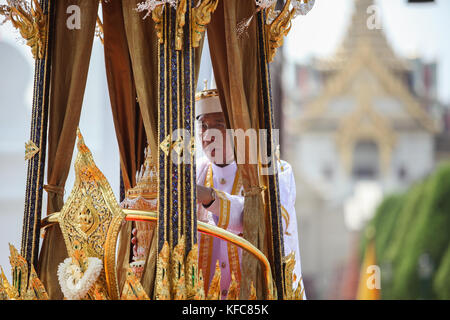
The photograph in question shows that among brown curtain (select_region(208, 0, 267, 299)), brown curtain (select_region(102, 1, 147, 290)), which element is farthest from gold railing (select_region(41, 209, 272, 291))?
brown curtain (select_region(102, 1, 147, 290))

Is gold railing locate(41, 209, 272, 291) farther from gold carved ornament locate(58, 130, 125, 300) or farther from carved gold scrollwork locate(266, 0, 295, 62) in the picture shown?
carved gold scrollwork locate(266, 0, 295, 62)

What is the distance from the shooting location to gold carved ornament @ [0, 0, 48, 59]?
4227 mm

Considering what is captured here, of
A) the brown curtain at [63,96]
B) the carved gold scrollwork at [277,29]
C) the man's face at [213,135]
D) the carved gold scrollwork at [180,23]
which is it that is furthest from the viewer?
the man's face at [213,135]

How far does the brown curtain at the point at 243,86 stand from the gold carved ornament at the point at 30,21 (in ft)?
3.50

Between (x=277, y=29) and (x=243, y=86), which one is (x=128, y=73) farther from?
(x=277, y=29)

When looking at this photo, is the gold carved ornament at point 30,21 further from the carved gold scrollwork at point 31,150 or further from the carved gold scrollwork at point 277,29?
the carved gold scrollwork at point 277,29

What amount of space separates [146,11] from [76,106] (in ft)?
2.43

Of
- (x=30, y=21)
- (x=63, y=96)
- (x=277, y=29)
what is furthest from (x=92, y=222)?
(x=277, y=29)

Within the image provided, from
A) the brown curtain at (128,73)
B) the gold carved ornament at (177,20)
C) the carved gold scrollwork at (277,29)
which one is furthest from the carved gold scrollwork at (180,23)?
the carved gold scrollwork at (277,29)

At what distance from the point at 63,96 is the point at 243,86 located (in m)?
1.15

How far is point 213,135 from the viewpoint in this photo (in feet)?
15.6

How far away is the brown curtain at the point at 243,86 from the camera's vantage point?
4.19 m
